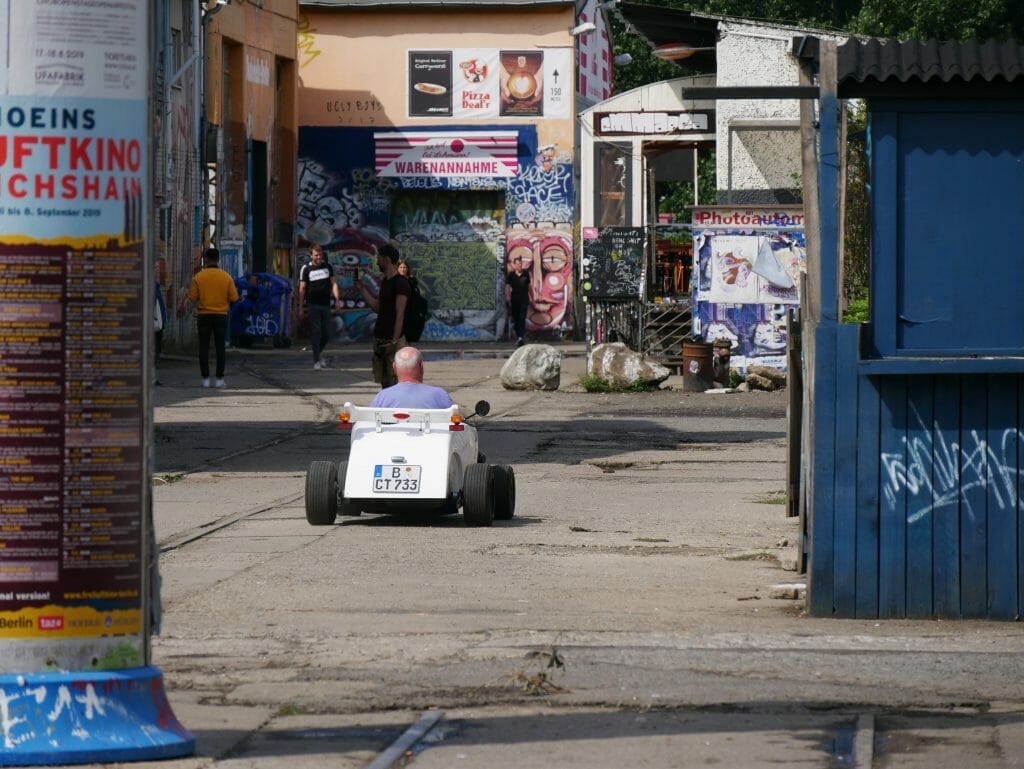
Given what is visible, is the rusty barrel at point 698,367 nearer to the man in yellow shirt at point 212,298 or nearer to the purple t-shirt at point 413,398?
the man in yellow shirt at point 212,298

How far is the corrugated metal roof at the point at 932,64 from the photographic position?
885cm

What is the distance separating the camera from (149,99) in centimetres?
631

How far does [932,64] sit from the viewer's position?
29.2 ft

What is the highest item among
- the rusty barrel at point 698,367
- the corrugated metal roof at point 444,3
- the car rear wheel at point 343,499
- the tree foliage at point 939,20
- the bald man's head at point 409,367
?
the tree foliage at point 939,20

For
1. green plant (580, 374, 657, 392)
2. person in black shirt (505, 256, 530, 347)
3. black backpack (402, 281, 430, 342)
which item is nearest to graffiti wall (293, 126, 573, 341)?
person in black shirt (505, 256, 530, 347)

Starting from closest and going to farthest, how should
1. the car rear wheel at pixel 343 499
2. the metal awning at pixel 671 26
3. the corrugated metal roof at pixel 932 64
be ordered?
the corrugated metal roof at pixel 932 64, the car rear wheel at pixel 343 499, the metal awning at pixel 671 26

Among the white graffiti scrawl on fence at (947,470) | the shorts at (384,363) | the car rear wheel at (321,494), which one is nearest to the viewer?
the white graffiti scrawl on fence at (947,470)

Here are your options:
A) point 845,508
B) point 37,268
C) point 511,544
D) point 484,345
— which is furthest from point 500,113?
point 37,268

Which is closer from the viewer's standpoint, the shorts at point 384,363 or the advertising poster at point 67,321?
the advertising poster at point 67,321

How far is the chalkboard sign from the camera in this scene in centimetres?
2986

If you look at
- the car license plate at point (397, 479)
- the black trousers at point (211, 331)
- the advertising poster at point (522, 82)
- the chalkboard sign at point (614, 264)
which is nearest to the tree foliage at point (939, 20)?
the advertising poster at point (522, 82)

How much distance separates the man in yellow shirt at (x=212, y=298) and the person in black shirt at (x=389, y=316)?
682cm

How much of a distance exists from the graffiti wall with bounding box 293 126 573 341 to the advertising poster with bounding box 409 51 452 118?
0.49 metres

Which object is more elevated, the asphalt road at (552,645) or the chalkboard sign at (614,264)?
the chalkboard sign at (614,264)
